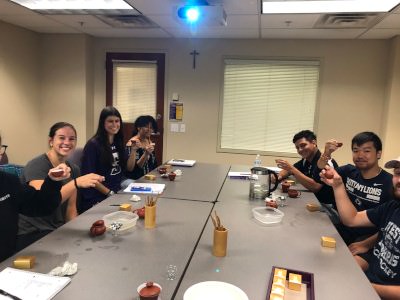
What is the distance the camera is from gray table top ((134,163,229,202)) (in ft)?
7.55

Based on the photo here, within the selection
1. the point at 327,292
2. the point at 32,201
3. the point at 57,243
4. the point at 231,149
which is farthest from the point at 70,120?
the point at 327,292

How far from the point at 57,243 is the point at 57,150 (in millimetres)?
844

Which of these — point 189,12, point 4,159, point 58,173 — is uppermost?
point 189,12

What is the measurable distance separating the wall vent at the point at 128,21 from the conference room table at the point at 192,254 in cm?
240

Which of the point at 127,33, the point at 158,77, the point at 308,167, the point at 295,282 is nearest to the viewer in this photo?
the point at 295,282

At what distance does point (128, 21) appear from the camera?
379cm

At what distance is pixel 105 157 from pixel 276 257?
1813 millimetres

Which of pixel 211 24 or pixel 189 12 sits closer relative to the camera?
pixel 189 12

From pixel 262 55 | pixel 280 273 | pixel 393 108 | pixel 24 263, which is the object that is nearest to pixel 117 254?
pixel 24 263

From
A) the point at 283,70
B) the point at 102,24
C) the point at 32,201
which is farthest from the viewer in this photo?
the point at 283,70

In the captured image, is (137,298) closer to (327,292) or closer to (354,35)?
(327,292)

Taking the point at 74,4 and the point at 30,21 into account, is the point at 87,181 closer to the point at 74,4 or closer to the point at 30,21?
the point at 74,4

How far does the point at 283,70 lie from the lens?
4.46 metres

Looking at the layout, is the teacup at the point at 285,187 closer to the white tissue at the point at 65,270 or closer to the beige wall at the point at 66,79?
the white tissue at the point at 65,270
